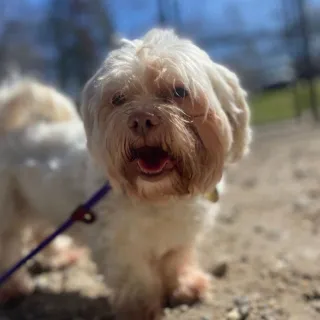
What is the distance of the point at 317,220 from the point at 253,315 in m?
1.97

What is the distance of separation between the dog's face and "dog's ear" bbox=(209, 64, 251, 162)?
5cm

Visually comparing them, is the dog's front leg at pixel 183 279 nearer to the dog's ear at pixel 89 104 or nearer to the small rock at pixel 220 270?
the small rock at pixel 220 270

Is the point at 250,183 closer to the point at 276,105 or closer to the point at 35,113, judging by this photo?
the point at 35,113

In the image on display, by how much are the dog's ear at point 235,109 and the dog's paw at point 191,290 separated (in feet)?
2.96

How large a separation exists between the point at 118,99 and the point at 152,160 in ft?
1.21

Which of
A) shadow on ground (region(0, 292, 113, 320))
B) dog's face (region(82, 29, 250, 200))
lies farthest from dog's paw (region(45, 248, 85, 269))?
dog's face (region(82, 29, 250, 200))

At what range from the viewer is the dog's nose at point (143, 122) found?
2752mm

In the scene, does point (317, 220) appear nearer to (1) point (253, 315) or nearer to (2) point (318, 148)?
(1) point (253, 315)

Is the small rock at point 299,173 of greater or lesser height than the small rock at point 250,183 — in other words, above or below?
above

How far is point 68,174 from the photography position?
3.91 meters

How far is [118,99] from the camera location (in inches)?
119

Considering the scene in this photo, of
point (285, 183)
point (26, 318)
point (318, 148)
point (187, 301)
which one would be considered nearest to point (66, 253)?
point (26, 318)

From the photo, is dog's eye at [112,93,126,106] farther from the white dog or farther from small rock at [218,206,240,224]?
small rock at [218,206,240,224]

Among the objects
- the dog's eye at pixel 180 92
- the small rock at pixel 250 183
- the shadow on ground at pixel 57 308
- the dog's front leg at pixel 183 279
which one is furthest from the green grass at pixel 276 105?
the dog's eye at pixel 180 92
